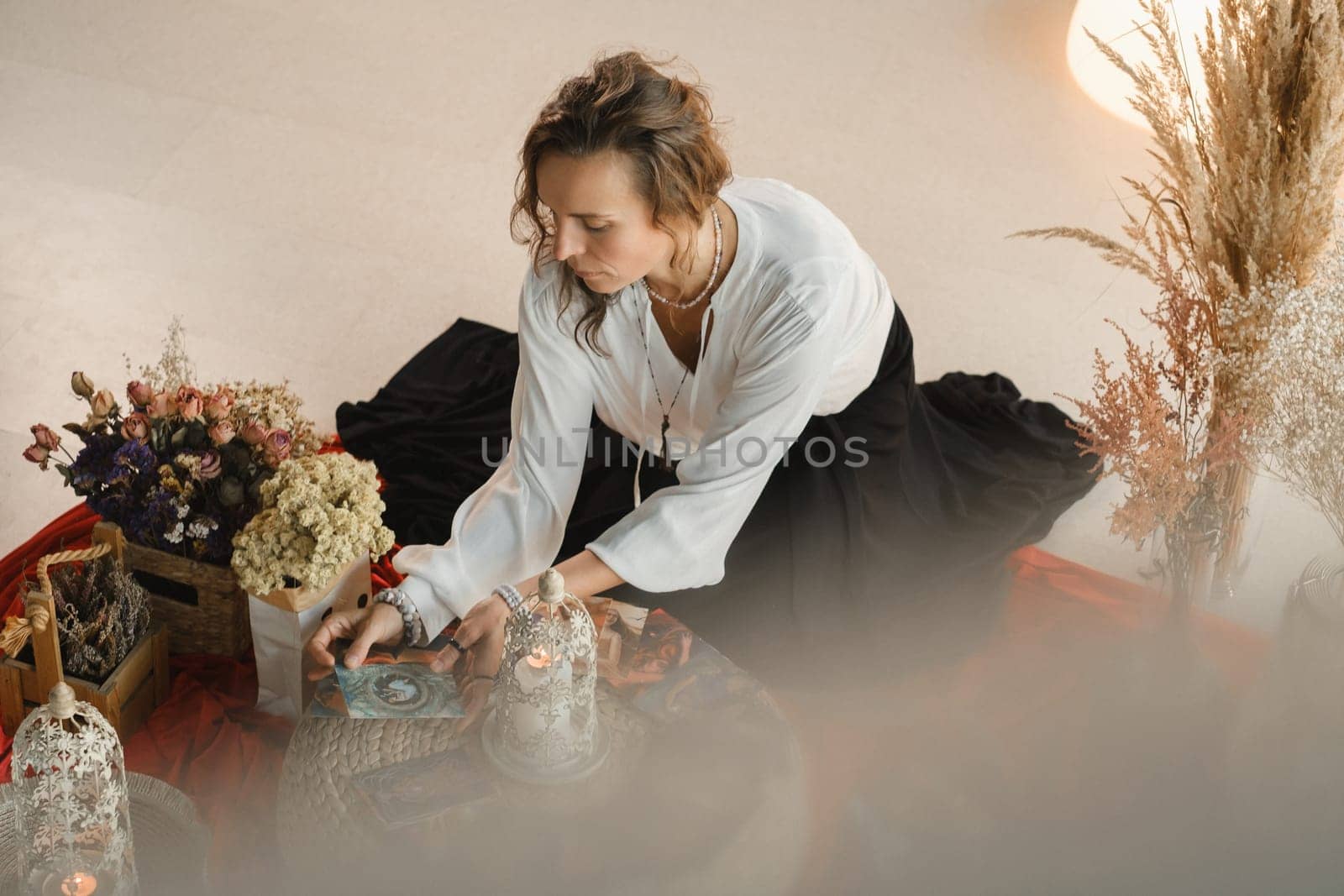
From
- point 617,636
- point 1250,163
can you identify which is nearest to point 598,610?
point 617,636

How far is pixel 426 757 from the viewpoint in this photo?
1.45 meters

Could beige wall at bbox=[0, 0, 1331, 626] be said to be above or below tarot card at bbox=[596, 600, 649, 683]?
above

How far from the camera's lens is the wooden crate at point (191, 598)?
192 cm

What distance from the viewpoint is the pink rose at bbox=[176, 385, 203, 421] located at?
184cm

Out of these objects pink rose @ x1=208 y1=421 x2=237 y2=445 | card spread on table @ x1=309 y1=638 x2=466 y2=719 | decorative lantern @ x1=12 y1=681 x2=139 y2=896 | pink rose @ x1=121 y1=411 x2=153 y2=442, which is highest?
pink rose @ x1=208 y1=421 x2=237 y2=445

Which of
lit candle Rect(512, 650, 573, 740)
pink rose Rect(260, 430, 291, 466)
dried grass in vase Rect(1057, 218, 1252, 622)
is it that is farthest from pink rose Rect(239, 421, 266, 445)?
dried grass in vase Rect(1057, 218, 1252, 622)

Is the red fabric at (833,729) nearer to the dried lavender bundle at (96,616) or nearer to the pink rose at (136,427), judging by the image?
the dried lavender bundle at (96,616)

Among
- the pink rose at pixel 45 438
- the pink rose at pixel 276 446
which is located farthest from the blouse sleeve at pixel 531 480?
the pink rose at pixel 45 438

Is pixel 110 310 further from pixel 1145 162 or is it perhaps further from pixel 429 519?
pixel 1145 162

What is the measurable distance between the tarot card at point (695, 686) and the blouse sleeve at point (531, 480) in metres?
0.34

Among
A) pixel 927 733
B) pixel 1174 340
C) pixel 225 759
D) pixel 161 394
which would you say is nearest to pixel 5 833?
pixel 225 759

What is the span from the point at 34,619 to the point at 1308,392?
5.04ft

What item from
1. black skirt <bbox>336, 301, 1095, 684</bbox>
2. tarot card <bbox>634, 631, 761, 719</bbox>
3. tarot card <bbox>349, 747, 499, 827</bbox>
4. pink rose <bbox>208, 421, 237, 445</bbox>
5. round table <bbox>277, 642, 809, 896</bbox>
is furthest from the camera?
black skirt <bbox>336, 301, 1095, 684</bbox>

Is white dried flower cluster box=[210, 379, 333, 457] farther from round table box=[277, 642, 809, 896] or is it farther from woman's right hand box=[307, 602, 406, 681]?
round table box=[277, 642, 809, 896]
